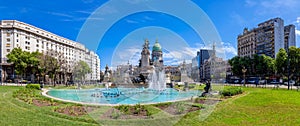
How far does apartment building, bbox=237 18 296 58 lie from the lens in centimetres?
7969

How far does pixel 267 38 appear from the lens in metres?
81.6

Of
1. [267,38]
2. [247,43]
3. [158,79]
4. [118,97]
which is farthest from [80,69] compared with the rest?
[247,43]

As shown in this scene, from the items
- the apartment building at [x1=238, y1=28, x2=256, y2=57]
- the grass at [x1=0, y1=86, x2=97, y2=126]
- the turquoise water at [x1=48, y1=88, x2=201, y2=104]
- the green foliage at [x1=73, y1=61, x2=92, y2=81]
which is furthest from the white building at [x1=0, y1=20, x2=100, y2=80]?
the apartment building at [x1=238, y1=28, x2=256, y2=57]

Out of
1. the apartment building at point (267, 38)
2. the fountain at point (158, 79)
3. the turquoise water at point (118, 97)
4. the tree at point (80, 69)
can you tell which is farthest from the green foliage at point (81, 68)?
the apartment building at point (267, 38)

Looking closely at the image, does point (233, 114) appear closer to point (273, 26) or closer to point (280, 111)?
point (280, 111)

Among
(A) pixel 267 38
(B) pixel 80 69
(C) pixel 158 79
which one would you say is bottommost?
(C) pixel 158 79

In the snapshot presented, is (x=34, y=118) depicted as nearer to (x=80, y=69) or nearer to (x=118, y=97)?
(x=118, y=97)

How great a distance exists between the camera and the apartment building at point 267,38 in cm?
7969

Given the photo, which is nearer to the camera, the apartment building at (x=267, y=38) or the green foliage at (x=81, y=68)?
the green foliage at (x=81, y=68)

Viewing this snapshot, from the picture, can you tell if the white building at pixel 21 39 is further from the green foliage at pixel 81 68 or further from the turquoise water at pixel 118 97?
the turquoise water at pixel 118 97

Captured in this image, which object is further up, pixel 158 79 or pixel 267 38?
pixel 267 38

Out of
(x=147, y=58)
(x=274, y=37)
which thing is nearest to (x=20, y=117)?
(x=147, y=58)

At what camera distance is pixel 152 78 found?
4606cm

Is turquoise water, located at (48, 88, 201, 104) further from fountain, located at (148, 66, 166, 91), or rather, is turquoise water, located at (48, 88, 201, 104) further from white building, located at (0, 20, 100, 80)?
white building, located at (0, 20, 100, 80)
